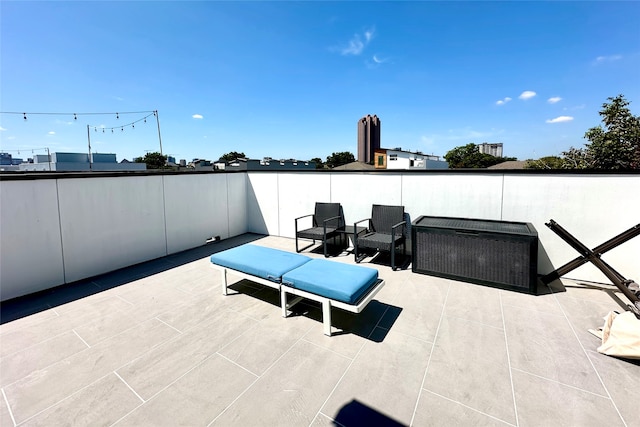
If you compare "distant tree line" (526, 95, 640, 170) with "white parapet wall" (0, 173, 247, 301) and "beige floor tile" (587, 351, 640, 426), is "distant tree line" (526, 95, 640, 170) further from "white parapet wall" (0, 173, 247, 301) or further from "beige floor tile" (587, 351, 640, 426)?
"white parapet wall" (0, 173, 247, 301)

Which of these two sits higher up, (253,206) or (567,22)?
(567,22)

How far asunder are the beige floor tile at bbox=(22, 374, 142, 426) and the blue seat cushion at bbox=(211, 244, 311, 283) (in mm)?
1439

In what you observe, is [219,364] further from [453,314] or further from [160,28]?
[160,28]

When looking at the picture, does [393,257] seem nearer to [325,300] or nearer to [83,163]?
[325,300]

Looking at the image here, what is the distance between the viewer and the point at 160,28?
23.6 ft

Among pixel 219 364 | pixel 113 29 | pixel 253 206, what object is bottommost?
pixel 219 364

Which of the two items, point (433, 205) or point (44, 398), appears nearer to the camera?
point (44, 398)

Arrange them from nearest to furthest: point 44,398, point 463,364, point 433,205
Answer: point 44,398, point 463,364, point 433,205

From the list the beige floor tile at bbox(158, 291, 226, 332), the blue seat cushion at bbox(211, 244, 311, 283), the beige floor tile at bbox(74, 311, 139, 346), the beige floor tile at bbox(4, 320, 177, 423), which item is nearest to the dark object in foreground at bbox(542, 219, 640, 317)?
the blue seat cushion at bbox(211, 244, 311, 283)

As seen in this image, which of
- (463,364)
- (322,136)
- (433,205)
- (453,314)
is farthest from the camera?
(322,136)

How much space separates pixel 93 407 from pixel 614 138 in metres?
17.3

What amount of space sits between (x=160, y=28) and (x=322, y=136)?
24.4m

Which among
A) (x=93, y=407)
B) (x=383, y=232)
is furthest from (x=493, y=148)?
(x=93, y=407)

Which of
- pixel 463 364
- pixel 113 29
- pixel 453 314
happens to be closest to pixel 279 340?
pixel 463 364
